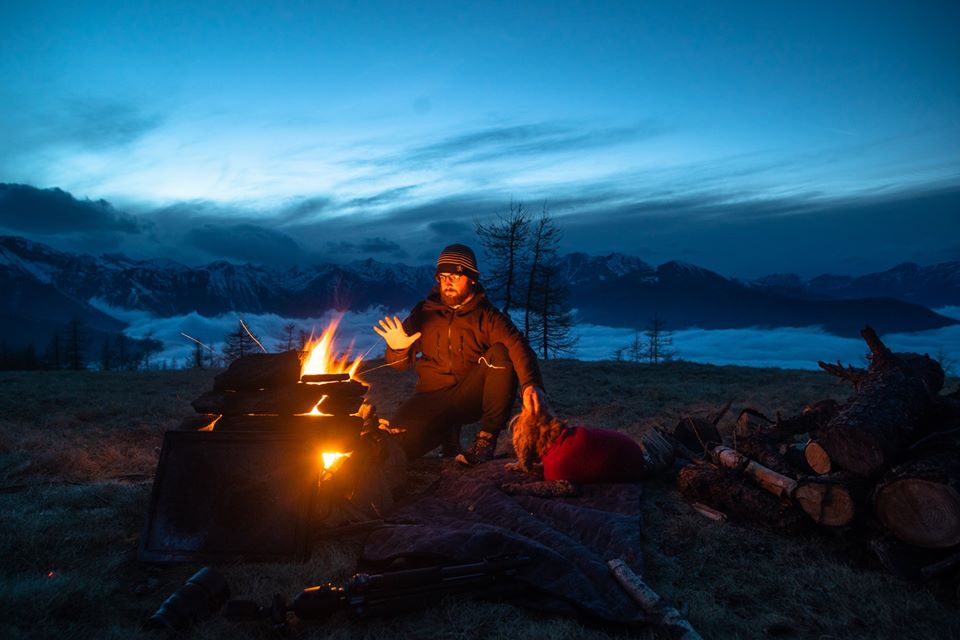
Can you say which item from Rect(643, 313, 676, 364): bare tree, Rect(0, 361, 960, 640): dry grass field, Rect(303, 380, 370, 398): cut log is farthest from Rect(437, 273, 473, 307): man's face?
Rect(643, 313, 676, 364): bare tree

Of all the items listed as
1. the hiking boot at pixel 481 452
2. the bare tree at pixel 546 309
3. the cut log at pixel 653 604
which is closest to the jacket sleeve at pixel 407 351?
the hiking boot at pixel 481 452

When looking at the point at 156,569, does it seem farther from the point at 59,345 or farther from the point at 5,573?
the point at 59,345

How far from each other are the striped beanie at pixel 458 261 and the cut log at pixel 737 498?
3384 mm

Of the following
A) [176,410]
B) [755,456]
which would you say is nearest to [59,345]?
[176,410]

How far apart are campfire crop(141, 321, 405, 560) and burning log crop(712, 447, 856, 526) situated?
3597 mm

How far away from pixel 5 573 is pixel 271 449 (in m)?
1.85

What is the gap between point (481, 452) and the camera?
22.6ft

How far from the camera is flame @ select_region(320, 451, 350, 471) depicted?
506 cm

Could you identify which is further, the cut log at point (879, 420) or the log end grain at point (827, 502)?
the cut log at point (879, 420)

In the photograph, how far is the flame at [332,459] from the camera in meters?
5.06

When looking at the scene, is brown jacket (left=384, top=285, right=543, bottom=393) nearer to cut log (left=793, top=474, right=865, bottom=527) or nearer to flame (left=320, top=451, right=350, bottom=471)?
flame (left=320, top=451, right=350, bottom=471)

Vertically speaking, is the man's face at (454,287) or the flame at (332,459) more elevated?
the man's face at (454,287)

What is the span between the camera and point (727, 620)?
3445 mm

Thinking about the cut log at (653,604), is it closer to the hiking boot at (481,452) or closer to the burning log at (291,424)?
the burning log at (291,424)
